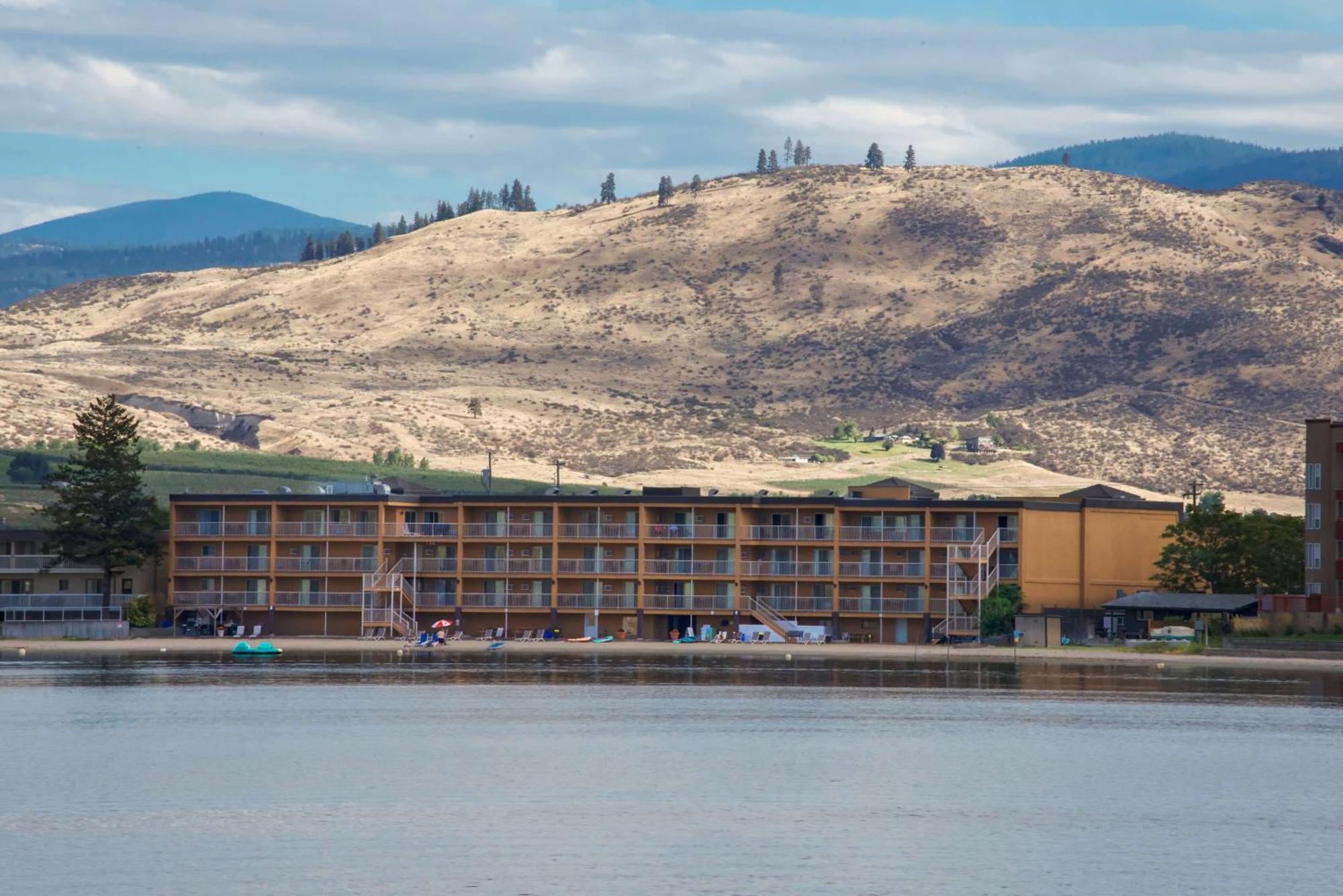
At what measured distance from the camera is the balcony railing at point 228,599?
149500mm

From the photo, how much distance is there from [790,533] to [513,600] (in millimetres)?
18769

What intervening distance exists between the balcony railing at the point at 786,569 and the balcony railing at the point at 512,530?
43.7 feet

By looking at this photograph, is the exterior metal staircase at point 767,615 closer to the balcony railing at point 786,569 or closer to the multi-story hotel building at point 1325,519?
the balcony railing at point 786,569

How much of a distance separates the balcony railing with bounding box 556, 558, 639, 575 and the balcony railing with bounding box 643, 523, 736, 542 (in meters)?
2.32

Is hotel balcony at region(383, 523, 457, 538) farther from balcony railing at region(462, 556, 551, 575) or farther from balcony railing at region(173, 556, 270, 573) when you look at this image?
balcony railing at region(173, 556, 270, 573)

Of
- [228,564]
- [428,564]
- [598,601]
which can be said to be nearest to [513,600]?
[598,601]

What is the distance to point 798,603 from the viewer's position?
146 metres

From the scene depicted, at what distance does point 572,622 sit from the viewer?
15012cm

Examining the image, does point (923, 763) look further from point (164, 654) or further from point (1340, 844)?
point (164, 654)

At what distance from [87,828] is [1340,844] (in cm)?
3305

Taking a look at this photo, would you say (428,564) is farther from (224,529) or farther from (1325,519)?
(1325,519)

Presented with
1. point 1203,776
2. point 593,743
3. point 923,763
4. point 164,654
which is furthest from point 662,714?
point 164,654

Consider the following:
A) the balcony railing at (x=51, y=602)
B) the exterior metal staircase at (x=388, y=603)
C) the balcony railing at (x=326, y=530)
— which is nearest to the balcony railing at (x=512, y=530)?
the exterior metal staircase at (x=388, y=603)

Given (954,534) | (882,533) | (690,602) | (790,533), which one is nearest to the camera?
(954,534)
